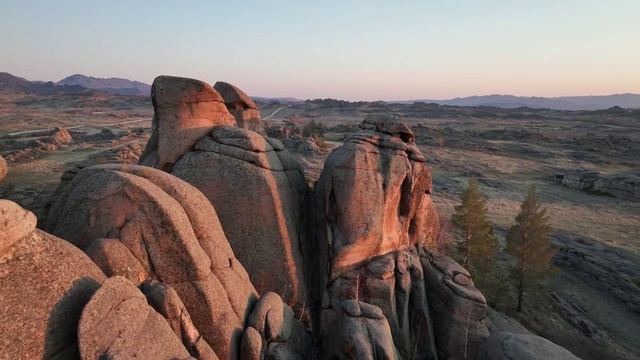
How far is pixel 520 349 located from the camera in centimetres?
1173

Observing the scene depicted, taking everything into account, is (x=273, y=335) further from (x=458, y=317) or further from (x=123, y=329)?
(x=458, y=317)

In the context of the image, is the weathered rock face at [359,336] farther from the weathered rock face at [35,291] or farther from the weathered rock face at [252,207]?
the weathered rock face at [35,291]

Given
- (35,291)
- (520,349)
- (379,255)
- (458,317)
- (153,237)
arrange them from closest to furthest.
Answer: (35,291) → (153,237) → (520,349) → (458,317) → (379,255)

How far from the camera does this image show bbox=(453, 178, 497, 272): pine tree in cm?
2427

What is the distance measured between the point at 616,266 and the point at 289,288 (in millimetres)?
28986

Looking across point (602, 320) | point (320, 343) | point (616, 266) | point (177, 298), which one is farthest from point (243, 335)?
point (616, 266)

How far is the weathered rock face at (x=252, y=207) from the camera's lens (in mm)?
14531

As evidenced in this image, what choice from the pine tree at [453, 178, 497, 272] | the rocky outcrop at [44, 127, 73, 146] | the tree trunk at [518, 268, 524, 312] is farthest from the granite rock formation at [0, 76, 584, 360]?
the rocky outcrop at [44, 127, 73, 146]

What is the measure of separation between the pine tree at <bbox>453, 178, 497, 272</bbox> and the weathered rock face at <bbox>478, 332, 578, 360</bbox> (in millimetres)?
12187

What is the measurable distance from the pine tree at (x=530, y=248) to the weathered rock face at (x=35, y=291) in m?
25.7

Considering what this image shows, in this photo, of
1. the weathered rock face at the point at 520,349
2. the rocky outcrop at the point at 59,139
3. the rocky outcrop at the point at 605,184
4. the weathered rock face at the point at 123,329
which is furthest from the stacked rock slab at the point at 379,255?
the rocky outcrop at the point at 59,139

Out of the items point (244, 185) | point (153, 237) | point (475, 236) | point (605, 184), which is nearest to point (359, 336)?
point (153, 237)

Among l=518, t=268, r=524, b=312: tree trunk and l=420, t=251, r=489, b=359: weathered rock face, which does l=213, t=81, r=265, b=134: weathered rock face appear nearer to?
l=420, t=251, r=489, b=359: weathered rock face

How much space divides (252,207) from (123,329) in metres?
7.38
